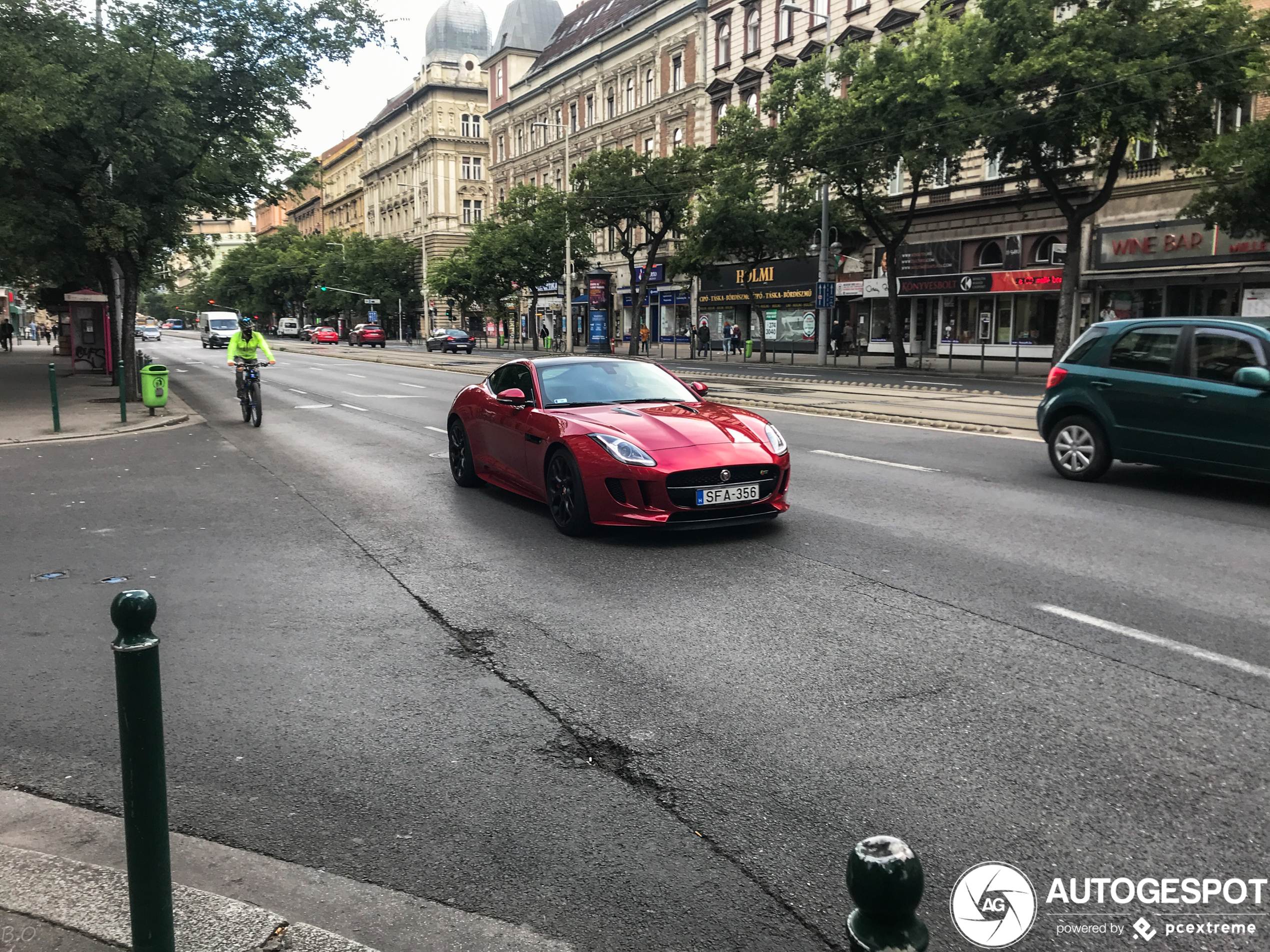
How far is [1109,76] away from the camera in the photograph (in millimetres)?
25703

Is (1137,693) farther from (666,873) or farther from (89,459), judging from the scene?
(89,459)

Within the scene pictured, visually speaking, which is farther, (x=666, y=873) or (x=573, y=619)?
(x=573, y=619)

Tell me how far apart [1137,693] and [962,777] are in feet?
4.28

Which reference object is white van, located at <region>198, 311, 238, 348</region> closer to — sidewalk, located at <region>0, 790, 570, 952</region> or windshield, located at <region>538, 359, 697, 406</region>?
windshield, located at <region>538, 359, 697, 406</region>

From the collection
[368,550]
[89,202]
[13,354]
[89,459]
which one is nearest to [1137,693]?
[368,550]

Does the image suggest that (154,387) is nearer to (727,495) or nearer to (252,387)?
(252,387)

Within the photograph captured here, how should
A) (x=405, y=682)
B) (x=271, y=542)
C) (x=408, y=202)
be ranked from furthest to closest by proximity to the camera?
(x=408, y=202)
(x=271, y=542)
(x=405, y=682)

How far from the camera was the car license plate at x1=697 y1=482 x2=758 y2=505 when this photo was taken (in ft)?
25.7

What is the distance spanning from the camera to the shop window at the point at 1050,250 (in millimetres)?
35844

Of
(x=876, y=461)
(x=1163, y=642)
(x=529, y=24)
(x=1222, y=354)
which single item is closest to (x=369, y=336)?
(x=529, y=24)

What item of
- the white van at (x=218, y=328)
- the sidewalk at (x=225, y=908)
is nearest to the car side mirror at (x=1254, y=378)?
the sidewalk at (x=225, y=908)

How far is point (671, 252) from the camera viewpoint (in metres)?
58.1

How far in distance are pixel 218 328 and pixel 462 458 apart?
71.0 m

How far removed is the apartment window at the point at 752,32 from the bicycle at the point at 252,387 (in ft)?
130
